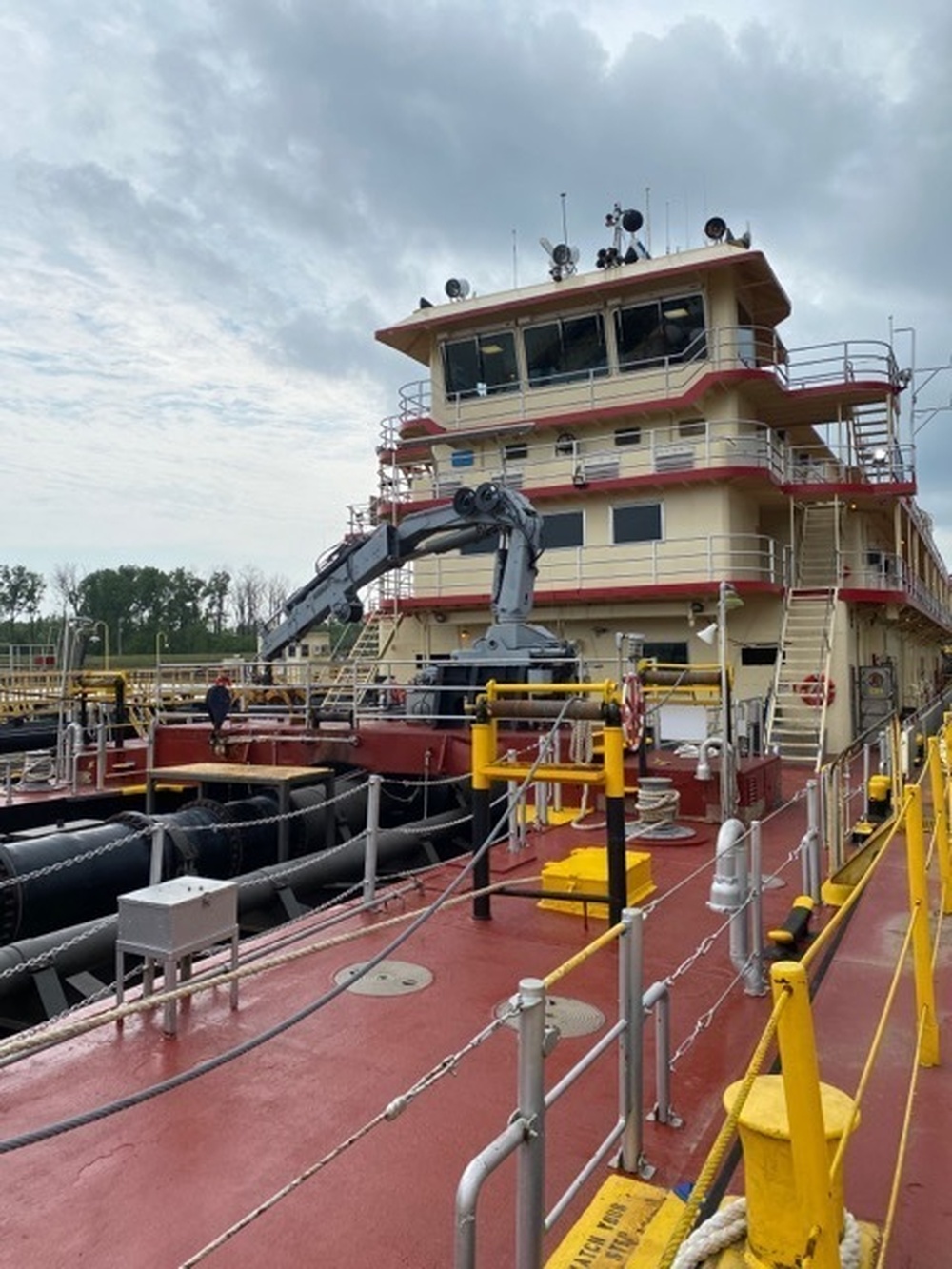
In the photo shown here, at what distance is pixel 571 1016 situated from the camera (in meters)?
4.64

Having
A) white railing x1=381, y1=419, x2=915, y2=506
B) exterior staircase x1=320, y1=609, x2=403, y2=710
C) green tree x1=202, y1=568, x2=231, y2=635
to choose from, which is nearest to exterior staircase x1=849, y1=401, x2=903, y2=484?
white railing x1=381, y1=419, x2=915, y2=506

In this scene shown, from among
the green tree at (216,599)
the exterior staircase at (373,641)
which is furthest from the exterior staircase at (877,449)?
the green tree at (216,599)

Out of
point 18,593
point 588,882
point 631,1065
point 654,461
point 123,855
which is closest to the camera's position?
point 631,1065

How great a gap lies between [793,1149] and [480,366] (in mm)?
20226

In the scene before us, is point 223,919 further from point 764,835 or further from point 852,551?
point 852,551

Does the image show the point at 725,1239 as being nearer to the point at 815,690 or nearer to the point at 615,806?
the point at 615,806

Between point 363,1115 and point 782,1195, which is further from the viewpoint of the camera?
point 363,1115

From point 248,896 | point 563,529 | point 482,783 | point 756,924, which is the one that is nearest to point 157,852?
point 482,783

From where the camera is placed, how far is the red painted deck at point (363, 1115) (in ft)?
9.36

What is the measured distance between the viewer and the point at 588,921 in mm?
6172

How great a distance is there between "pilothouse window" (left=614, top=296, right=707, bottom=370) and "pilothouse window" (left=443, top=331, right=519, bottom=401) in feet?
8.64

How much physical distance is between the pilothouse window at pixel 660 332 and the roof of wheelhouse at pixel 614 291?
1.27 ft

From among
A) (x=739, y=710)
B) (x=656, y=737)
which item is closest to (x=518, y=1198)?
(x=656, y=737)

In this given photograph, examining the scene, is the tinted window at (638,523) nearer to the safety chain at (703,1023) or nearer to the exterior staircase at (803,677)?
the exterior staircase at (803,677)
